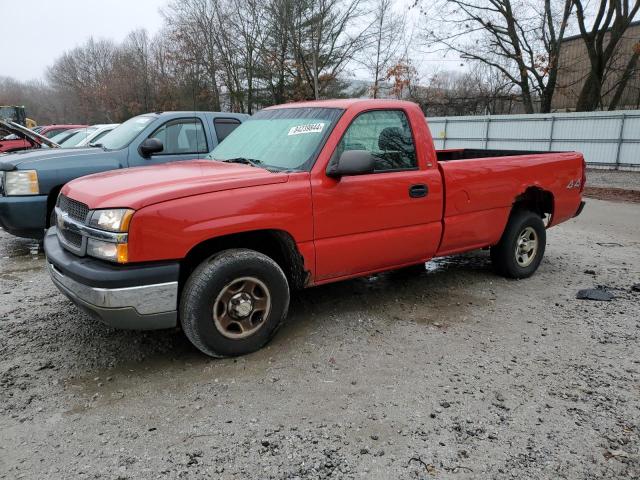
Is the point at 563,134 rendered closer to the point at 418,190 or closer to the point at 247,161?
the point at 418,190

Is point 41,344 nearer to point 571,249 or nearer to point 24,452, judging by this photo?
point 24,452

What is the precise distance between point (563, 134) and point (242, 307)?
64.5 feet

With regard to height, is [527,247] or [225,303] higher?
[225,303]

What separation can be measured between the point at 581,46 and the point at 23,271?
1546 inches

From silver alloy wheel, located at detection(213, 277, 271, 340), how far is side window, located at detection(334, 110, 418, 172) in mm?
1345

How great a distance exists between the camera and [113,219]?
3045 mm

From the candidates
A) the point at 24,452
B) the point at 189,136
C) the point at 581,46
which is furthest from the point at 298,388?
the point at 581,46

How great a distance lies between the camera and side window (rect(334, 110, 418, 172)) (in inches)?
158

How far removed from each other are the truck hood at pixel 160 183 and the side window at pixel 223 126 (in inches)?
129

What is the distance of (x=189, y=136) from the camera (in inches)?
276

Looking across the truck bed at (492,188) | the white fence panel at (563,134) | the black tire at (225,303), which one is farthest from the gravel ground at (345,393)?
the white fence panel at (563,134)

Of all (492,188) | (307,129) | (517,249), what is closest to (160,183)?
(307,129)

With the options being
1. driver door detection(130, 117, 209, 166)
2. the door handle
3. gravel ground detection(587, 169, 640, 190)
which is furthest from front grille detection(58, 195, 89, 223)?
gravel ground detection(587, 169, 640, 190)

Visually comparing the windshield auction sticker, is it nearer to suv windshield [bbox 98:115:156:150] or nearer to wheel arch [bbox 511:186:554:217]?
wheel arch [bbox 511:186:554:217]
